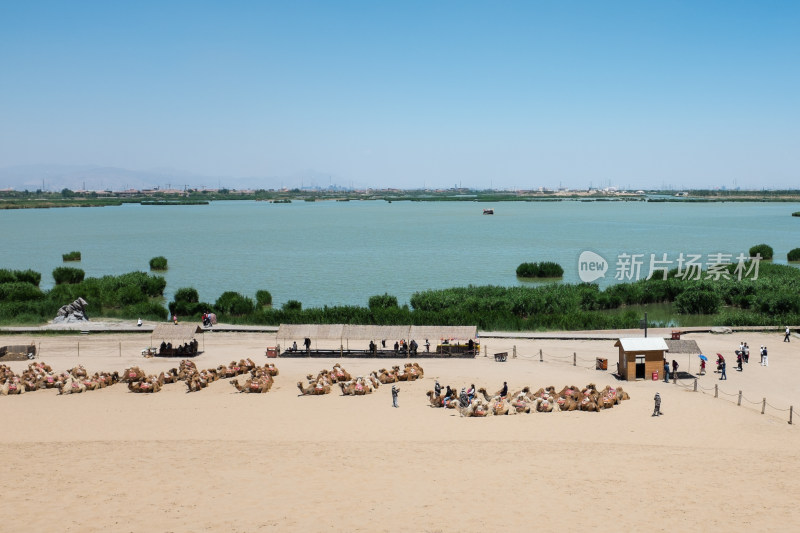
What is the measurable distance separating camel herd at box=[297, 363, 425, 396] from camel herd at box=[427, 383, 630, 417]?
111 inches

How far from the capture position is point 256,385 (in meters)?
25.5

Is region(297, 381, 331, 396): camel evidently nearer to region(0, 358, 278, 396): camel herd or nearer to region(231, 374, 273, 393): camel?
region(231, 374, 273, 393): camel

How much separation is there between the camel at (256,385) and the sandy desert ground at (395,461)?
0.31 metres

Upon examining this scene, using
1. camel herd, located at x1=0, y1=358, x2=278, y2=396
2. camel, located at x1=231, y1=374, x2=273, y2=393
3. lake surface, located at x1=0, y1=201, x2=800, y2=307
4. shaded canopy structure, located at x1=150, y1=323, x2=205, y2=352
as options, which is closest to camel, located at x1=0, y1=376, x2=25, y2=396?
camel herd, located at x1=0, y1=358, x2=278, y2=396

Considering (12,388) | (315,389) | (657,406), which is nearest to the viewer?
(657,406)

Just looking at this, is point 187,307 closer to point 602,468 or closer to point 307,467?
point 307,467

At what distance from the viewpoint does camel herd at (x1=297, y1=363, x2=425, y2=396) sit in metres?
25.4

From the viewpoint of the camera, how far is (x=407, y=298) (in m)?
53.9

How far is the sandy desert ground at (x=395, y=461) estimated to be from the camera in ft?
48.6

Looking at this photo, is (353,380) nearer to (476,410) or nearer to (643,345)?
(476,410)

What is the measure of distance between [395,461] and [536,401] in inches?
284

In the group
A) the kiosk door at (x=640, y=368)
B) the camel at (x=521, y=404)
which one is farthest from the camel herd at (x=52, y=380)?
the kiosk door at (x=640, y=368)

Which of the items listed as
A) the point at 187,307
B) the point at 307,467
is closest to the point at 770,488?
the point at 307,467

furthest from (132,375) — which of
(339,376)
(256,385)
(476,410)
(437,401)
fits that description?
(476,410)
